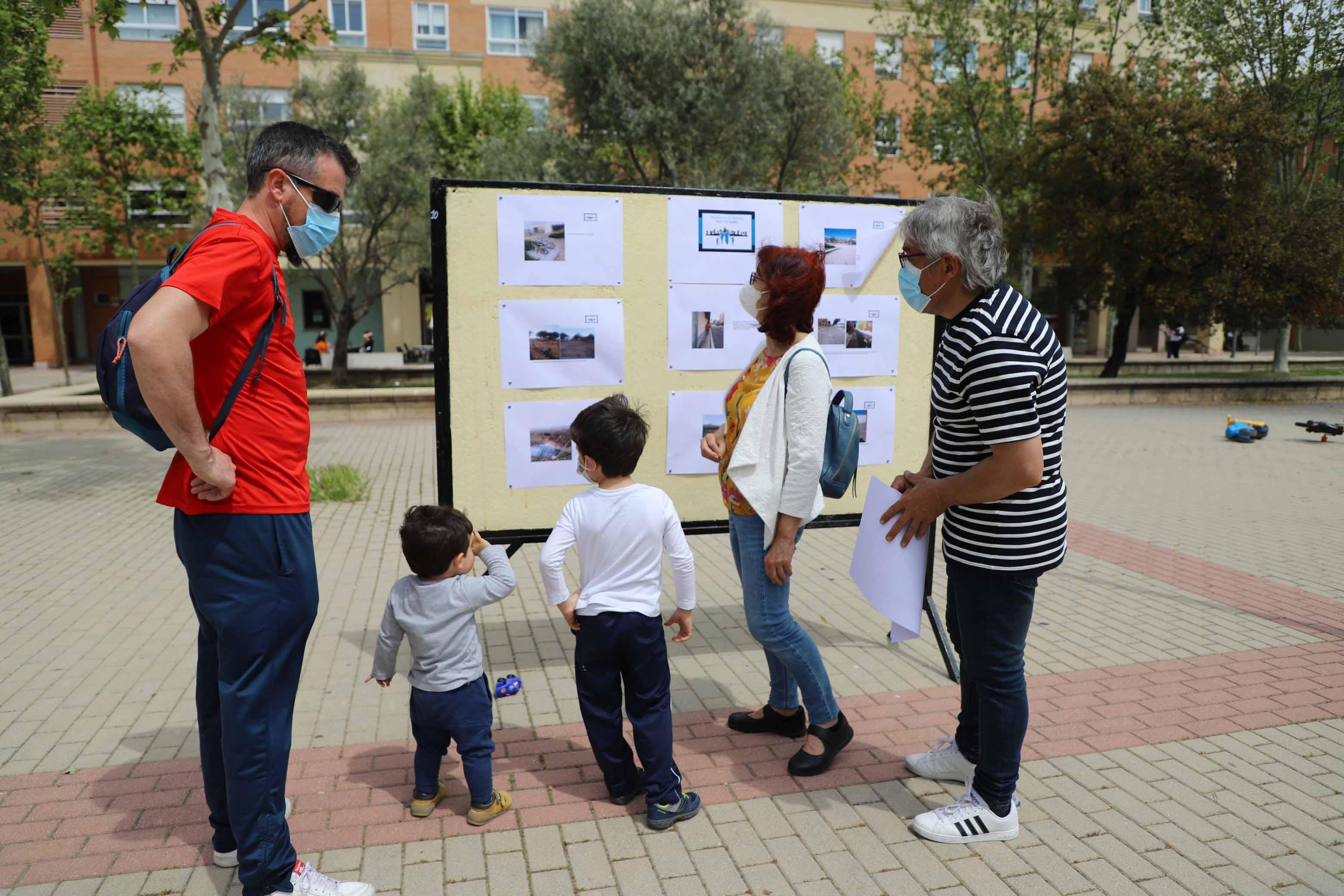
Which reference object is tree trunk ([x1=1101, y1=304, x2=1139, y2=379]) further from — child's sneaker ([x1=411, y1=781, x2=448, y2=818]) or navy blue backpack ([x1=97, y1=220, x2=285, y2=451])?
navy blue backpack ([x1=97, y1=220, x2=285, y2=451])

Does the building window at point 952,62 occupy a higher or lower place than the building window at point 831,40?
lower

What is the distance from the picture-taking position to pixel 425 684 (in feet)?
9.55

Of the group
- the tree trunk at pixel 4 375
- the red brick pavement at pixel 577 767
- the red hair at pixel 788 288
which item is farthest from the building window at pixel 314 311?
the red hair at pixel 788 288

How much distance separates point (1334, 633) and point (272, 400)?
5571 mm

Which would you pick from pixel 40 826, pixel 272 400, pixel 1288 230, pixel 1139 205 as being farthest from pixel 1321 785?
pixel 1288 230

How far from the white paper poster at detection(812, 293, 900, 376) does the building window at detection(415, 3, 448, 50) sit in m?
34.2

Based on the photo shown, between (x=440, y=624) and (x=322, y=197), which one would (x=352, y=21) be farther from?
(x=440, y=624)

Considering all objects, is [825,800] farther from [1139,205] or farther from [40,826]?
[1139,205]

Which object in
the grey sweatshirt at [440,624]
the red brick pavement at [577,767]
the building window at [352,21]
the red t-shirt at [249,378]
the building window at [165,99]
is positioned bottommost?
the red brick pavement at [577,767]

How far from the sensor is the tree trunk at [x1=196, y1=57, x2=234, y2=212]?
8.98 m

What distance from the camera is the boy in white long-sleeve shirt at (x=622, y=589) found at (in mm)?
2852

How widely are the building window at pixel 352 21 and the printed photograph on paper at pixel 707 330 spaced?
3411cm

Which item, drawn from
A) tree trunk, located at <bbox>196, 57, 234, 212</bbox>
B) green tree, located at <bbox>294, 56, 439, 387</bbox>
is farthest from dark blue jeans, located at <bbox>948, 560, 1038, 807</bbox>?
green tree, located at <bbox>294, 56, 439, 387</bbox>

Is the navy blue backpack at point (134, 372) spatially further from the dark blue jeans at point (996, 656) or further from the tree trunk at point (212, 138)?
the tree trunk at point (212, 138)
